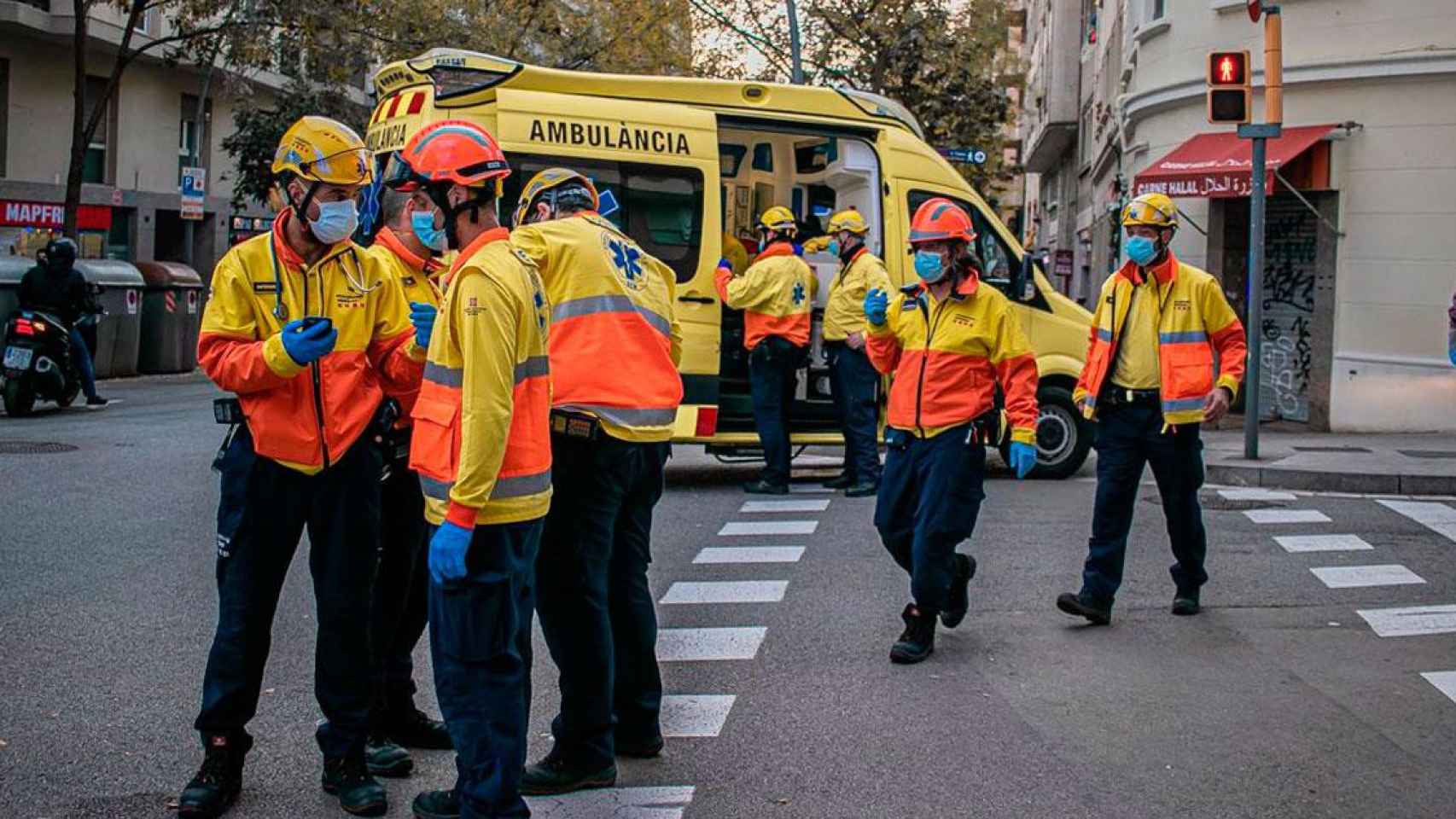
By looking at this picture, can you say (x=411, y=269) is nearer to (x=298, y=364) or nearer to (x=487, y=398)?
(x=298, y=364)

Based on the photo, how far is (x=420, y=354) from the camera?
17.7 ft

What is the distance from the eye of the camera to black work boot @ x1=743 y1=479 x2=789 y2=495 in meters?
13.0

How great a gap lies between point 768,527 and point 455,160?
6748mm

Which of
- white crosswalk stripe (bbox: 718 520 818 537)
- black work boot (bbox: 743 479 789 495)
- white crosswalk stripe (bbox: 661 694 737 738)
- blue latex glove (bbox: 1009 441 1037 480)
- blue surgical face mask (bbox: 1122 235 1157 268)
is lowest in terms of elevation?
white crosswalk stripe (bbox: 661 694 737 738)

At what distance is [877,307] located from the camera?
25.4ft

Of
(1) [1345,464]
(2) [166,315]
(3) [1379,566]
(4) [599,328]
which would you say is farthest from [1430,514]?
(2) [166,315]

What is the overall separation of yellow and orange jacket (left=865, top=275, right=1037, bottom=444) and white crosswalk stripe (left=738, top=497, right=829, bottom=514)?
4.62 m

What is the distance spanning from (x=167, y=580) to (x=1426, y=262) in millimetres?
14001

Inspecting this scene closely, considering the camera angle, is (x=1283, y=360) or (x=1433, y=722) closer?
(x=1433, y=722)

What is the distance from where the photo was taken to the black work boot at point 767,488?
13031mm

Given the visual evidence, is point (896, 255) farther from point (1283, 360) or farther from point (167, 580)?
point (1283, 360)

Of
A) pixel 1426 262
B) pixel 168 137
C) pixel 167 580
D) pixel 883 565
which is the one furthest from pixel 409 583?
pixel 168 137

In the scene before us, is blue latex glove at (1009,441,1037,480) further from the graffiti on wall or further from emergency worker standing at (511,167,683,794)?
the graffiti on wall

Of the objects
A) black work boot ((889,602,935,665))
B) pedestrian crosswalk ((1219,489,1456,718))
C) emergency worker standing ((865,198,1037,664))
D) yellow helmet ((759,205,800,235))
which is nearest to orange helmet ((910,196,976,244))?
emergency worker standing ((865,198,1037,664))
